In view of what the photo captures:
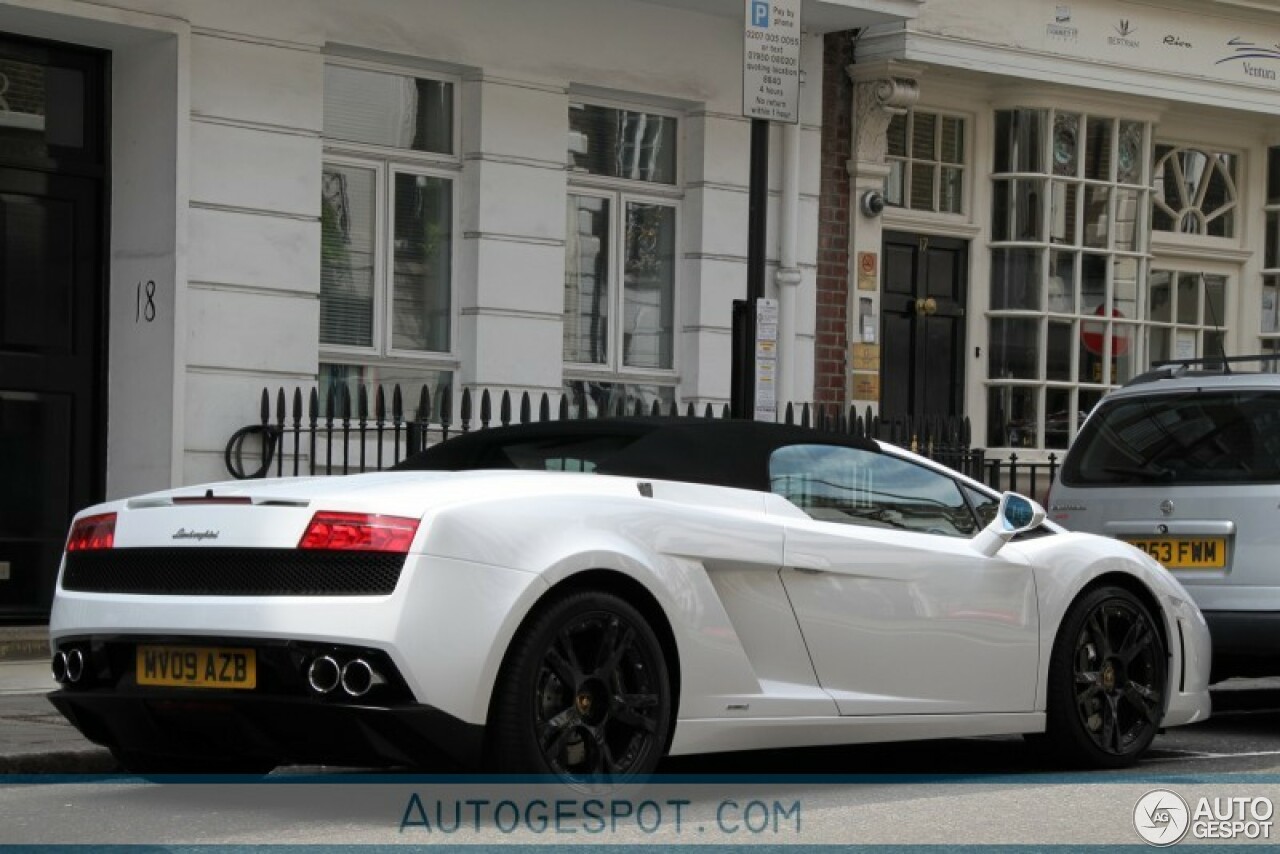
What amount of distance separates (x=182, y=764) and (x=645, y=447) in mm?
1900

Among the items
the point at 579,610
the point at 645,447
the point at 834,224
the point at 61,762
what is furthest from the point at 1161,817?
the point at 834,224

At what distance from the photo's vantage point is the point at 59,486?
42.9 ft

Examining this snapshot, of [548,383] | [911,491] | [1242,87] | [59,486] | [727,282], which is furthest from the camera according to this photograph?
[1242,87]

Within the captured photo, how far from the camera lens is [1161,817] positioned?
702 centimetres

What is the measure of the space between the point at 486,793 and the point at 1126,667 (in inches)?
125

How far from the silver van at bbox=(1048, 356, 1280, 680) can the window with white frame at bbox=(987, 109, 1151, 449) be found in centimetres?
690

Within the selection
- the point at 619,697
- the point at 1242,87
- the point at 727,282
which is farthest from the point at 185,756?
the point at 1242,87

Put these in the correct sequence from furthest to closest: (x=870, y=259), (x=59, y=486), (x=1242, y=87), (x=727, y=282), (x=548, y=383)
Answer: (x=1242, y=87) < (x=870, y=259) < (x=727, y=282) < (x=548, y=383) < (x=59, y=486)

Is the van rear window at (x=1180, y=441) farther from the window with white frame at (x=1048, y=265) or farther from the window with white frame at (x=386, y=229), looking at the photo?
the window with white frame at (x=1048, y=265)

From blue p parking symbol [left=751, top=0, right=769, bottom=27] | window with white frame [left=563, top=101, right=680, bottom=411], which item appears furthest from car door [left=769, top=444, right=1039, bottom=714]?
window with white frame [left=563, top=101, right=680, bottom=411]

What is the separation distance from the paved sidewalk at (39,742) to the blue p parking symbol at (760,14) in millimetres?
4595

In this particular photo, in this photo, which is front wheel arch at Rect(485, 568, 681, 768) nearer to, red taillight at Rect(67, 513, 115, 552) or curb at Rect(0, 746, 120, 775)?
red taillight at Rect(67, 513, 115, 552)

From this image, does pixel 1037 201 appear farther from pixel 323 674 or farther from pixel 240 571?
pixel 323 674

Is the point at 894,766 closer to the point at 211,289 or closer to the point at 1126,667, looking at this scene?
the point at 1126,667
